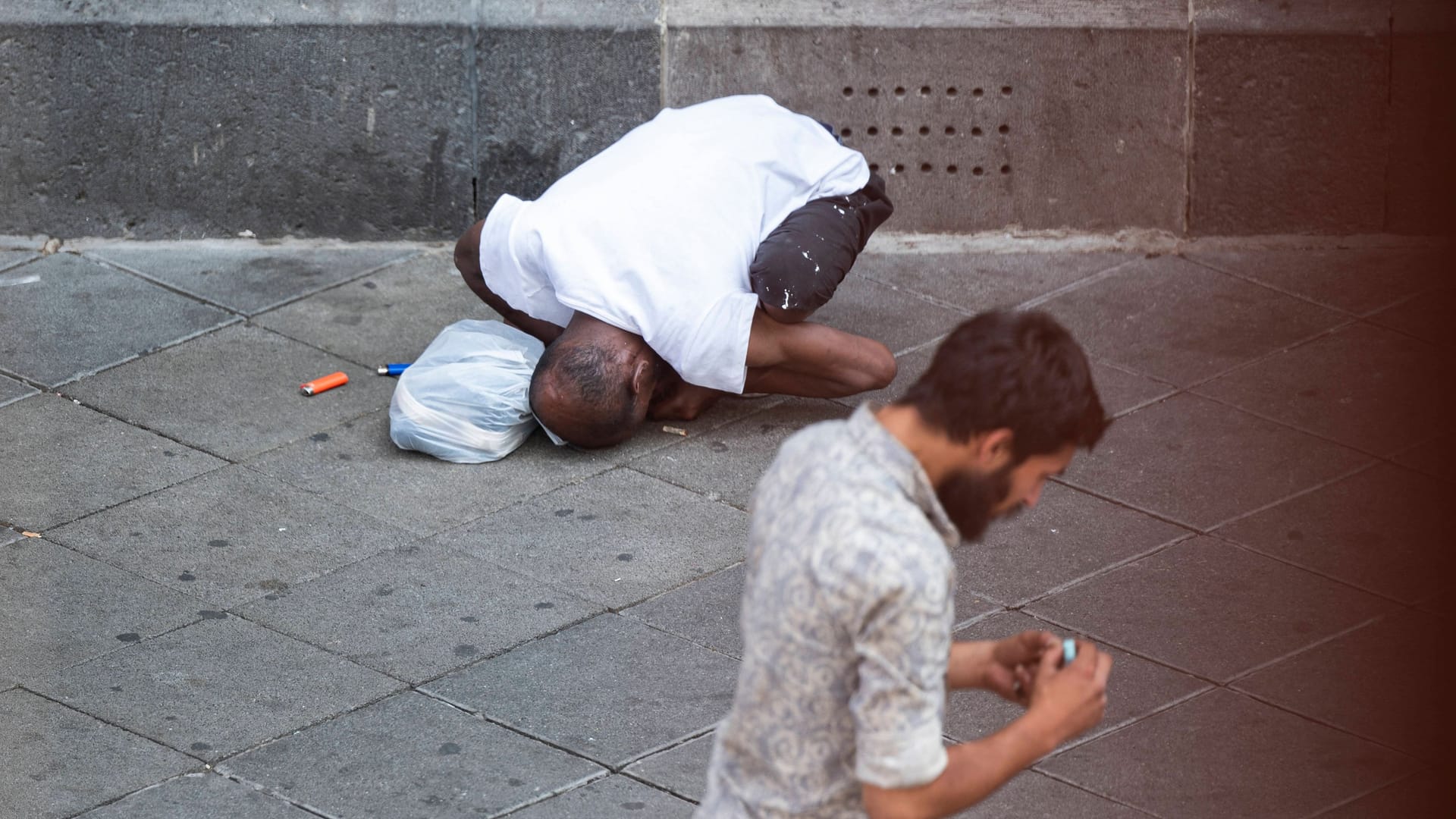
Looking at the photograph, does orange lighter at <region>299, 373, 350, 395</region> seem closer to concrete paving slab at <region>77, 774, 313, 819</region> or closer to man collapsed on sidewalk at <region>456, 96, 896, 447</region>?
man collapsed on sidewalk at <region>456, 96, 896, 447</region>

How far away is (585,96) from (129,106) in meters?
1.74

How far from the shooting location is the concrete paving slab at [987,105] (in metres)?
6.55

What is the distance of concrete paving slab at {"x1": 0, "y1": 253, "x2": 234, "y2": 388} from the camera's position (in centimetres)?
573

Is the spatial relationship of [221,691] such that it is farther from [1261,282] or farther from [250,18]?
[1261,282]

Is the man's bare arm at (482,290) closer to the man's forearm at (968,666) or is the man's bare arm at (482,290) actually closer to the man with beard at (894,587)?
the man's forearm at (968,666)

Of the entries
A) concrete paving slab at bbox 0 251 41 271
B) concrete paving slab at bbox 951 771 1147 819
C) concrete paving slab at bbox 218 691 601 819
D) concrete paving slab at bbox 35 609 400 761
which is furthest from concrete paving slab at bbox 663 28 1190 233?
concrete paving slab at bbox 951 771 1147 819

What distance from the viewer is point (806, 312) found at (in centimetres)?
529

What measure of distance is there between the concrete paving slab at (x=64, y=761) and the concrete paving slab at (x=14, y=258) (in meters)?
2.92

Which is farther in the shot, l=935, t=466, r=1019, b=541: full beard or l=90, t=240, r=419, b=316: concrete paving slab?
l=90, t=240, r=419, b=316: concrete paving slab

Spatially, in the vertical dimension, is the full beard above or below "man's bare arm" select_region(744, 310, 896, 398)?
above

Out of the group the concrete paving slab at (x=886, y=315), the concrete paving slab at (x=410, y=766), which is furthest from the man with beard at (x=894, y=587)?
the concrete paving slab at (x=886, y=315)

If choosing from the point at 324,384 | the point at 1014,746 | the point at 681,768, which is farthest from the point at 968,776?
the point at 324,384

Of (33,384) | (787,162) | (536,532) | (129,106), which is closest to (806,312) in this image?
(787,162)

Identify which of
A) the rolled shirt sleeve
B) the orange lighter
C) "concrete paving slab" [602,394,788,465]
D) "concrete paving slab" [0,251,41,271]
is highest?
the rolled shirt sleeve
